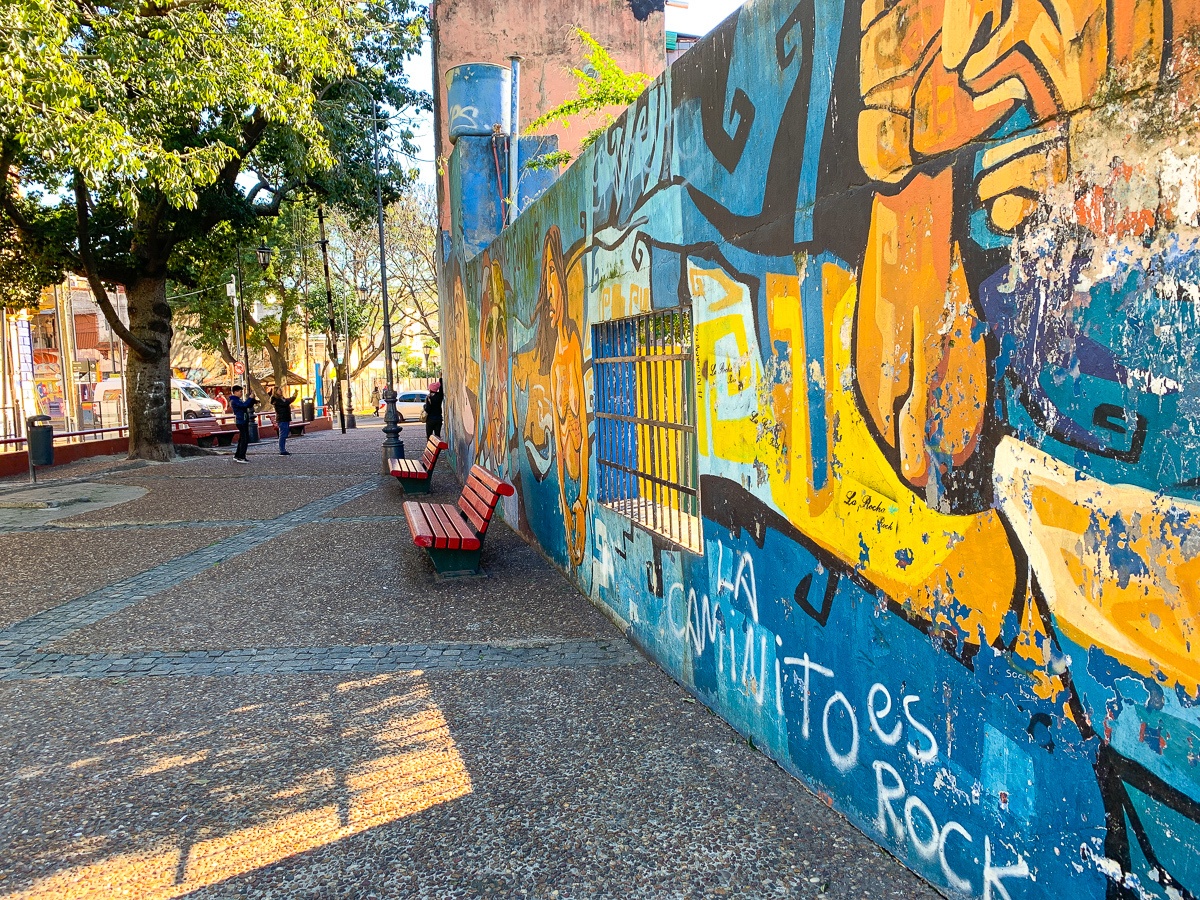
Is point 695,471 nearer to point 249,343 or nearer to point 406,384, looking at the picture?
point 249,343

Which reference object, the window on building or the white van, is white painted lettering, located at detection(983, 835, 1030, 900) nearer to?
the window on building

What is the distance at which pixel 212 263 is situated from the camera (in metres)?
22.2

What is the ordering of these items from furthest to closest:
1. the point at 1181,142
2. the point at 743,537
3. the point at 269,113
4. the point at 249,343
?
the point at 249,343, the point at 269,113, the point at 743,537, the point at 1181,142

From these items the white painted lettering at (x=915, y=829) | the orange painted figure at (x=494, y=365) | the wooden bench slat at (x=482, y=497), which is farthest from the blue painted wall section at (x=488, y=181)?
the white painted lettering at (x=915, y=829)

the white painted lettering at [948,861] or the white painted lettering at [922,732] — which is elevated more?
the white painted lettering at [922,732]

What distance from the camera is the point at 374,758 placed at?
363 cm

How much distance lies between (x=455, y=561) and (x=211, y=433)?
60.3 feet

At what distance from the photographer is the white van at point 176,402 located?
29.2m

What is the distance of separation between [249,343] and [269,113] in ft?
115

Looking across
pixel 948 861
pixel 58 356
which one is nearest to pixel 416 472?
pixel 948 861

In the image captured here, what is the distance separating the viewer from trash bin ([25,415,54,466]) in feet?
44.6

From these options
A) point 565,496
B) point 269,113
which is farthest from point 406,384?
point 565,496

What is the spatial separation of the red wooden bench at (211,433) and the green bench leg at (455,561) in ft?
58.6

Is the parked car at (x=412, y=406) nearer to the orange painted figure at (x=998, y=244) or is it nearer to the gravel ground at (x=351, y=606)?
the gravel ground at (x=351, y=606)
